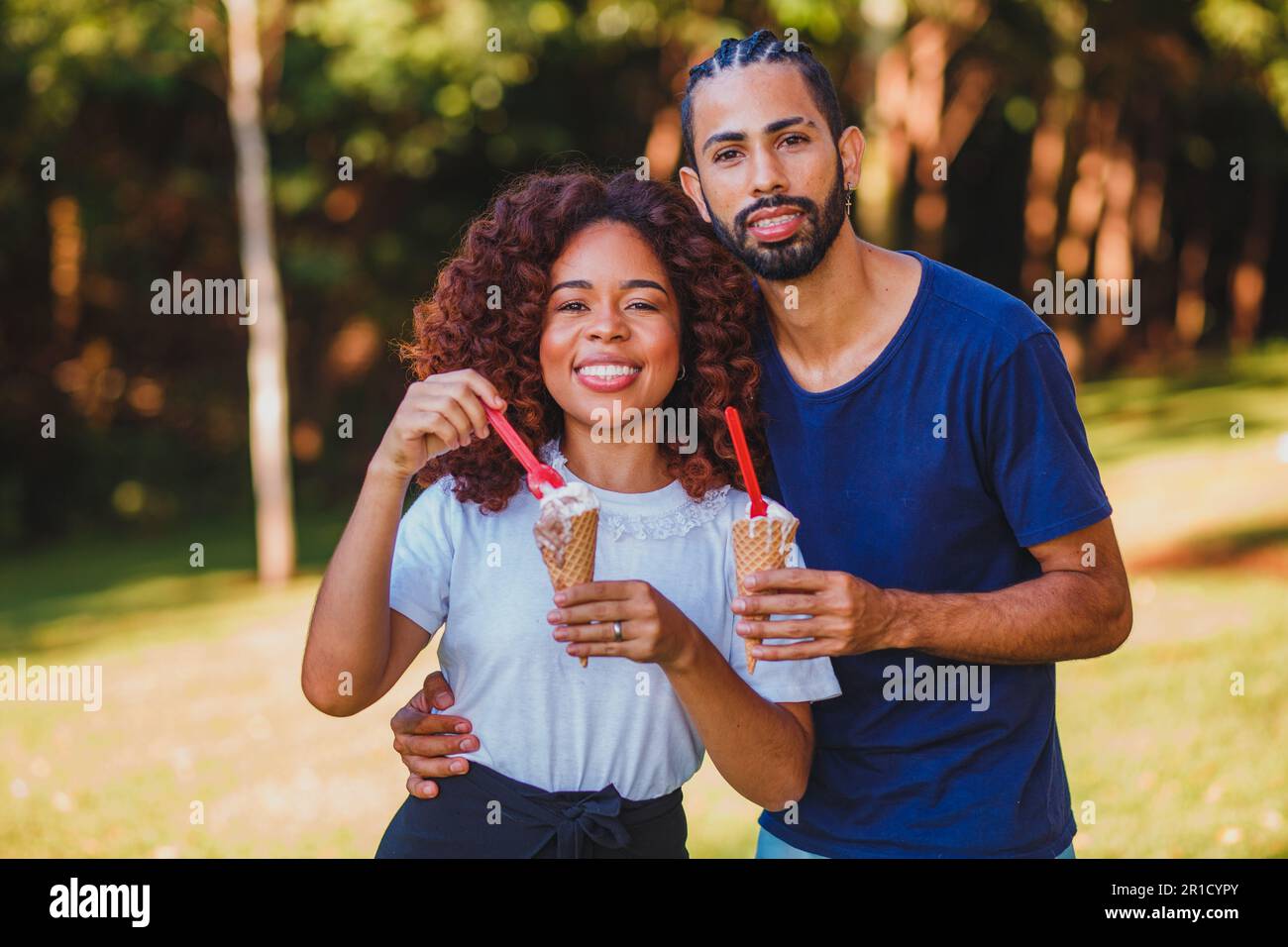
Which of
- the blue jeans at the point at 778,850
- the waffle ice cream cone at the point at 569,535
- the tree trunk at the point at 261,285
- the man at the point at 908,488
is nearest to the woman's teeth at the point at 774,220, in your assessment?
the man at the point at 908,488

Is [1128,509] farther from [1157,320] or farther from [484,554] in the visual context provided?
[1157,320]

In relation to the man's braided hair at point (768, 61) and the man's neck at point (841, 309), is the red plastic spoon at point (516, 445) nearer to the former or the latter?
the man's neck at point (841, 309)

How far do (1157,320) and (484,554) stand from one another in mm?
28605

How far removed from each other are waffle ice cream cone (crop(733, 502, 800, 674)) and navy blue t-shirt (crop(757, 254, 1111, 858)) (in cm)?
36

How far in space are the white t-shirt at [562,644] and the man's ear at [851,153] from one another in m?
0.87

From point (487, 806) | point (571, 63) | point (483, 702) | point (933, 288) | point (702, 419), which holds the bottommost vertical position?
point (487, 806)

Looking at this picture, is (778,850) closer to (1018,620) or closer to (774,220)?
(1018,620)

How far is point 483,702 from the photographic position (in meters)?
2.79

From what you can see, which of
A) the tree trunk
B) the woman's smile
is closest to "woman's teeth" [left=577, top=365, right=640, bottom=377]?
the woman's smile

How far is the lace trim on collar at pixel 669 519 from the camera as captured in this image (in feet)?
9.29

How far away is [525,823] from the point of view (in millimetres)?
2705

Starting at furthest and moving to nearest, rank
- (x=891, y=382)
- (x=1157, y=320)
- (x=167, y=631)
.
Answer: (x=1157, y=320) < (x=167, y=631) < (x=891, y=382)

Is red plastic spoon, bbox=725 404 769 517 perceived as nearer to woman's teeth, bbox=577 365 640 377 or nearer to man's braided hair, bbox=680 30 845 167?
woman's teeth, bbox=577 365 640 377

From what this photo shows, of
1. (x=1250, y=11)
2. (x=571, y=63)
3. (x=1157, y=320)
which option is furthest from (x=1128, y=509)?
(x=1157, y=320)
